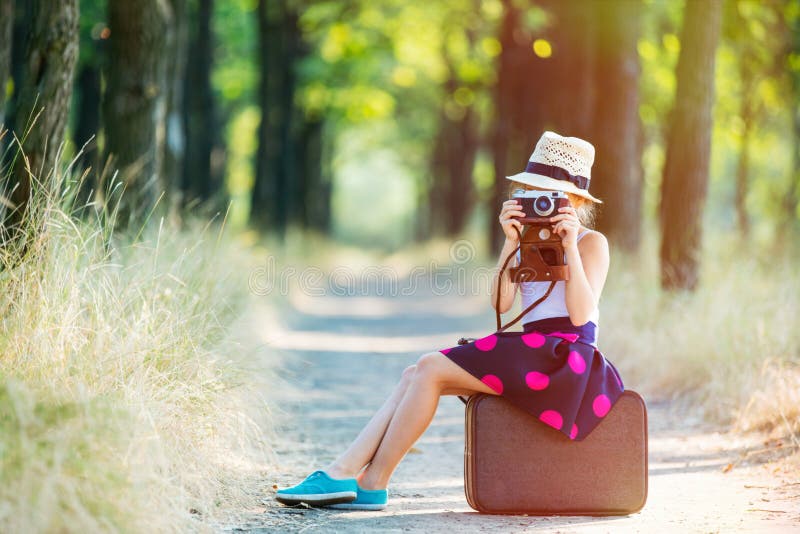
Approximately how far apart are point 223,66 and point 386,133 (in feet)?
45.1

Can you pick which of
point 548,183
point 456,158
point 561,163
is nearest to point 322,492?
point 548,183

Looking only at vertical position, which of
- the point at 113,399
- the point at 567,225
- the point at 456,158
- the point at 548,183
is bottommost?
the point at 456,158

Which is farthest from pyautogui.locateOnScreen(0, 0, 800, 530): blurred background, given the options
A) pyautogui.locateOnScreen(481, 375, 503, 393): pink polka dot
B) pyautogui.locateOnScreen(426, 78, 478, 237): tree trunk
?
pyautogui.locateOnScreen(481, 375, 503, 393): pink polka dot

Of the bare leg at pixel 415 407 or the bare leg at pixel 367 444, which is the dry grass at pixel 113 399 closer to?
the bare leg at pixel 367 444

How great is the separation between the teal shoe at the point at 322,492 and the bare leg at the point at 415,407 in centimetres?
12

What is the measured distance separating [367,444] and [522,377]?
2.57 feet

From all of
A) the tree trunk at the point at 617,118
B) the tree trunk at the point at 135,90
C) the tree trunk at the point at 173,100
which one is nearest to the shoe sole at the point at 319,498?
the tree trunk at the point at 135,90

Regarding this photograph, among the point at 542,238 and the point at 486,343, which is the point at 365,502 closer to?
the point at 486,343

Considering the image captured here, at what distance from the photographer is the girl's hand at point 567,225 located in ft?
15.3

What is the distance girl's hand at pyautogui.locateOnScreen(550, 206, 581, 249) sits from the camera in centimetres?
467

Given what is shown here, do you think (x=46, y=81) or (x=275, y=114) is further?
(x=275, y=114)

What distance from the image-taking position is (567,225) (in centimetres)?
467

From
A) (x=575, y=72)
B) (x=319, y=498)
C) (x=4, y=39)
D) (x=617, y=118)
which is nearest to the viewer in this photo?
(x=319, y=498)

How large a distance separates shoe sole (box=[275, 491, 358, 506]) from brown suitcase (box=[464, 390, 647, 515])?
0.55 m
